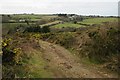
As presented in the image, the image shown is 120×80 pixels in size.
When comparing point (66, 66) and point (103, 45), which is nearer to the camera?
point (66, 66)

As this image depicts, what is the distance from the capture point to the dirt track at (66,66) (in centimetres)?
1239

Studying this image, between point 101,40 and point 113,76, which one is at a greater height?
point 101,40

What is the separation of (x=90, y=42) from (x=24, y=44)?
12.5ft

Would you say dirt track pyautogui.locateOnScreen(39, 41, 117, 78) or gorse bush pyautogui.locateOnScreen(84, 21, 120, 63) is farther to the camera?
gorse bush pyautogui.locateOnScreen(84, 21, 120, 63)

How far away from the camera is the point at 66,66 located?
13.5 metres

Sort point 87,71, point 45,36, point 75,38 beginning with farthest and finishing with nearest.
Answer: point 45,36 < point 75,38 < point 87,71

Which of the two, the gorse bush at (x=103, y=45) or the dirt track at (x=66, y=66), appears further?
the gorse bush at (x=103, y=45)

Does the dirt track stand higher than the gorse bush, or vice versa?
the gorse bush

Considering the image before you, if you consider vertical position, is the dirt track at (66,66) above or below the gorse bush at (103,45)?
below

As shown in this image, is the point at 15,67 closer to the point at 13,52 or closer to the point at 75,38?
the point at 13,52

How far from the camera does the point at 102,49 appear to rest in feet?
49.9

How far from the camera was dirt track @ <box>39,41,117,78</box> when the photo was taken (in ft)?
40.7

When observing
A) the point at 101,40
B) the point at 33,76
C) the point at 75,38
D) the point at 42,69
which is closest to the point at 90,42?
the point at 101,40

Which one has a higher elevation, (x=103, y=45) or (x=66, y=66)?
(x=103, y=45)
